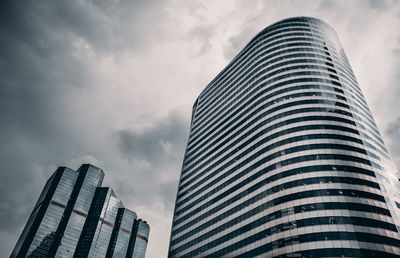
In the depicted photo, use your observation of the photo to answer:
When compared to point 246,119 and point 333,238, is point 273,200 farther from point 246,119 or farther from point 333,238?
point 246,119

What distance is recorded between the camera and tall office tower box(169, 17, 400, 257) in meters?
62.2

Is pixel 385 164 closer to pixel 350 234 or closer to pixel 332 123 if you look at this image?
pixel 332 123

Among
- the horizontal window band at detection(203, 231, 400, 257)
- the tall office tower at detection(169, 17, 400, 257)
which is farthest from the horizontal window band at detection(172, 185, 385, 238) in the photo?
the horizontal window band at detection(203, 231, 400, 257)

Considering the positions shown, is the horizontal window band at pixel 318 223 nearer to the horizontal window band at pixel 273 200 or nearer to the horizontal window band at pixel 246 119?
the horizontal window band at pixel 273 200

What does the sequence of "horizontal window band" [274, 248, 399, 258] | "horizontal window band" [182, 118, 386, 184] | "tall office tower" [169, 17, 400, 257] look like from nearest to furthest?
"horizontal window band" [274, 248, 399, 258], "tall office tower" [169, 17, 400, 257], "horizontal window band" [182, 118, 386, 184]

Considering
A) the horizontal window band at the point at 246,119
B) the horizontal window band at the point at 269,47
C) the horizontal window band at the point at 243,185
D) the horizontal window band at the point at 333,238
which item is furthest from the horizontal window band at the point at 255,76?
the horizontal window band at the point at 333,238

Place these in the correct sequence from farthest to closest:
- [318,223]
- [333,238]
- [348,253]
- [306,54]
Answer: [306,54]
[318,223]
[333,238]
[348,253]

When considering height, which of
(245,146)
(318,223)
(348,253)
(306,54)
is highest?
(306,54)

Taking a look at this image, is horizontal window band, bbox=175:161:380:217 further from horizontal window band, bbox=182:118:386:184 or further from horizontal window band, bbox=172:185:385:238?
horizontal window band, bbox=182:118:386:184

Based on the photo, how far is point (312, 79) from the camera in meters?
92.2

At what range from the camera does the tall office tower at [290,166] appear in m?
62.2

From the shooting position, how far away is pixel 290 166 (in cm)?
7350

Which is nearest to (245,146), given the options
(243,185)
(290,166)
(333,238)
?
(243,185)

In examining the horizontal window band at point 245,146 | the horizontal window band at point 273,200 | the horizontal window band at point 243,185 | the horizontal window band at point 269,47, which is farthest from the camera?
the horizontal window band at point 269,47
